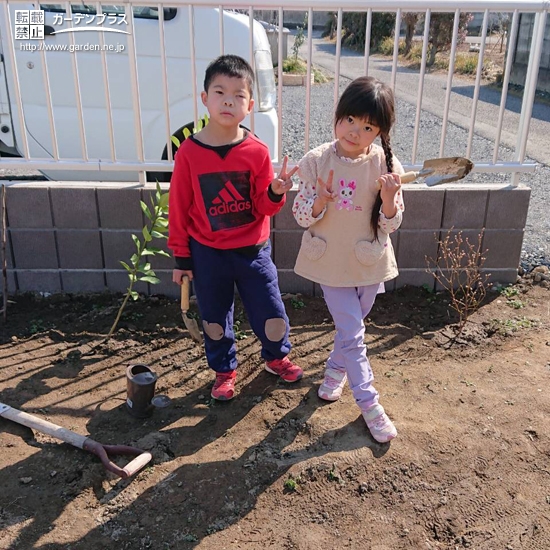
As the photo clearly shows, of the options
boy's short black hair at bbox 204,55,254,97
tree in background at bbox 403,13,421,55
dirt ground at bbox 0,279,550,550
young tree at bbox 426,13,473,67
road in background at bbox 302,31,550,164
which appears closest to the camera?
dirt ground at bbox 0,279,550,550

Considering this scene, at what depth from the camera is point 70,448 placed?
260cm

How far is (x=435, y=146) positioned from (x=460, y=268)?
4.40 metres

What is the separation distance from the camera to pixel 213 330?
284cm

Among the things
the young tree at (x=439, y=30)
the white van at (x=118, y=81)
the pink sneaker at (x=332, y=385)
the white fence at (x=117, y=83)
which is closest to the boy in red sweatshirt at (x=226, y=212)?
the pink sneaker at (x=332, y=385)

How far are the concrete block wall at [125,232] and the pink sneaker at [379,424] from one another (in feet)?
4.65

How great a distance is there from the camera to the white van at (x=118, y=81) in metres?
4.23

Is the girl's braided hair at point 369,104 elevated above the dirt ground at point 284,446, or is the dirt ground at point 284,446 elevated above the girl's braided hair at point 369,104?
the girl's braided hair at point 369,104

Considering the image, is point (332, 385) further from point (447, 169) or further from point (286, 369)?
point (447, 169)

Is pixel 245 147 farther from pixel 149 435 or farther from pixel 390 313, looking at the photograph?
pixel 390 313

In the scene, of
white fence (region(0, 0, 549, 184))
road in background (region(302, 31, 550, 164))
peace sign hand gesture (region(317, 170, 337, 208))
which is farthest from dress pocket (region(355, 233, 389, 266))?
road in background (region(302, 31, 550, 164))

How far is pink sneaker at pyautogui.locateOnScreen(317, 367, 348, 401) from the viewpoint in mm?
2857

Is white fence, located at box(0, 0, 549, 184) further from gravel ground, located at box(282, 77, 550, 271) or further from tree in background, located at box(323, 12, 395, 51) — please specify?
tree in background, located at box(323, 12, 395, 51)

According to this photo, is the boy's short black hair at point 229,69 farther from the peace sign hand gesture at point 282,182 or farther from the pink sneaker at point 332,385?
the pink sneaker at point 332,385

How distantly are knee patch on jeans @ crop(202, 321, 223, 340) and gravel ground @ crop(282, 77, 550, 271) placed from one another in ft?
5.81
